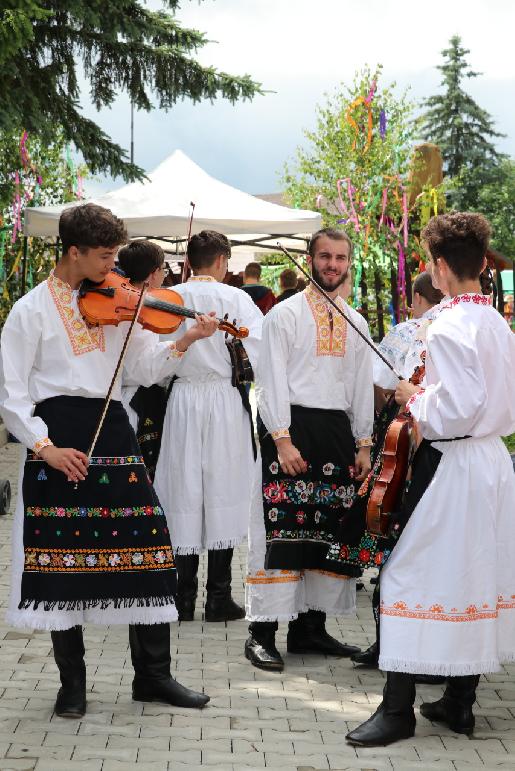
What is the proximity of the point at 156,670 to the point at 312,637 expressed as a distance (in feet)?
3.77

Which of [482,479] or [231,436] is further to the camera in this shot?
[231,436]

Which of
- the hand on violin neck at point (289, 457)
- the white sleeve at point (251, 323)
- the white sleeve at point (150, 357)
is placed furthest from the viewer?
the white sleeve at point (251, 323)

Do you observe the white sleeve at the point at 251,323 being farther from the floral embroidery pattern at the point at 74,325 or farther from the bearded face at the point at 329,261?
the floral embroidery pattern at the point at 74,325

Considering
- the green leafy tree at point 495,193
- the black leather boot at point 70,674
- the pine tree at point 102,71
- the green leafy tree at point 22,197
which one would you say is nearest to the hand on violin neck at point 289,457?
the black leather boot at point 70,674

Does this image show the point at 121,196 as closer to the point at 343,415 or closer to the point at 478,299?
the point at 343,415

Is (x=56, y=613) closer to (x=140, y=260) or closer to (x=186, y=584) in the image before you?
(x=186, y=584)

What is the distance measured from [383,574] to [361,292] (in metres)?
15.1

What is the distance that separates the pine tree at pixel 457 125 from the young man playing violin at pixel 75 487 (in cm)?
5774

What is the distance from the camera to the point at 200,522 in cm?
640

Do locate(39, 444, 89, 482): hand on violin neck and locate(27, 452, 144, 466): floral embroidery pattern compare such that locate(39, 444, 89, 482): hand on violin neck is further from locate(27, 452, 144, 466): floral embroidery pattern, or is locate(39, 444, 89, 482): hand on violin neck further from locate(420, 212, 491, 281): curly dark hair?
locate(420, 212, 491, 281): curly dark hair

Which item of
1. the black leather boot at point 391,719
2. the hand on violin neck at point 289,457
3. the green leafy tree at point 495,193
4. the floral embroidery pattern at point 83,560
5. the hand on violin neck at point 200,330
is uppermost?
the green leafy tree at point 495,193

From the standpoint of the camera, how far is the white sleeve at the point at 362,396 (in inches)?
215

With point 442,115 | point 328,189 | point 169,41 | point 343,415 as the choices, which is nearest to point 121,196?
point 169,41

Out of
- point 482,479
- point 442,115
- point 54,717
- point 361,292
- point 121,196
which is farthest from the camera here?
point 442,115
